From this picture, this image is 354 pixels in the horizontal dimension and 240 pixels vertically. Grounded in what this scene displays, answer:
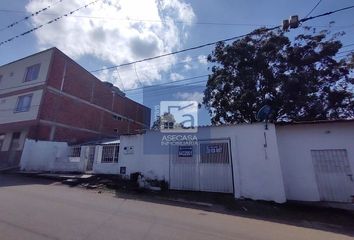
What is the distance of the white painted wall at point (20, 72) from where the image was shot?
73.3ft

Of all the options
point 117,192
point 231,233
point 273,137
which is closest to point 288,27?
point 273,137

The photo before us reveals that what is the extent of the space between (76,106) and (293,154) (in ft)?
68.9

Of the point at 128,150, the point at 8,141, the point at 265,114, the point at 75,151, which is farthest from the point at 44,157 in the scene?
the point at 265,114

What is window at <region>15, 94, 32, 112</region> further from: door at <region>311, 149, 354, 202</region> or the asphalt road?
door at <region>311, 149, 354, 202</region>

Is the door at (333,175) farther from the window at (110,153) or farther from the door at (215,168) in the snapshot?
the window at (110,153)

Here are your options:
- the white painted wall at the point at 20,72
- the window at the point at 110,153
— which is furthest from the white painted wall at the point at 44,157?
the white painted wall at the point at 20,72

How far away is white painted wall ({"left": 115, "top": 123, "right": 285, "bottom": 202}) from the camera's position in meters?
10.5

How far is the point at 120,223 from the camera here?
6.07 meters

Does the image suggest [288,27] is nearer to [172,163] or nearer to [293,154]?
[293,154]

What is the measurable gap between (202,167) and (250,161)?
2.39 meters

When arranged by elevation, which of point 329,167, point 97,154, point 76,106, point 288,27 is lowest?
point 329,167

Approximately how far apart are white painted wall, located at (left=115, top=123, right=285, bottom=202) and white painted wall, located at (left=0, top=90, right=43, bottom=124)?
1416cm

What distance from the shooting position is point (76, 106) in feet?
81.4

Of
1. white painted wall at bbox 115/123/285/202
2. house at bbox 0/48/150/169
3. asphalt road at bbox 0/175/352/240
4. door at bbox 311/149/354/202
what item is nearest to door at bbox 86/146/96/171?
house at bbox 0/48/150/169
